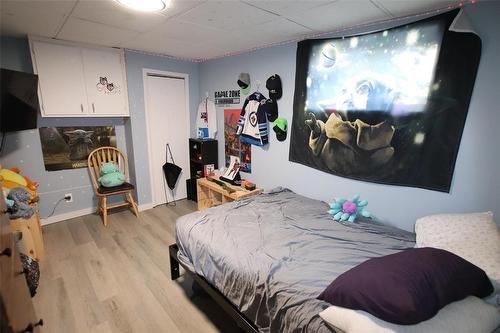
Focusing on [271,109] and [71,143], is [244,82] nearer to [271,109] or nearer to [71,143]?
[271,109]

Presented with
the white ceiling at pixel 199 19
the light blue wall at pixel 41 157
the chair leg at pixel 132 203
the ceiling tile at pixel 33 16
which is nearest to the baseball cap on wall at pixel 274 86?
the white ceiling at pixel 199 19

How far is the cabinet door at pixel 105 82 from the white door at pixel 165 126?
1.18 feet

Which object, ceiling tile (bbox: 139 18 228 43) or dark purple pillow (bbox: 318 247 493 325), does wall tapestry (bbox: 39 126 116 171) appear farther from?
dark purple pillow (bbox: 318 247 493 325)

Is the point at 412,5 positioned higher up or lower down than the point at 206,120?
higher up

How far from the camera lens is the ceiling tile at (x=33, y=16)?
1812 millimetres

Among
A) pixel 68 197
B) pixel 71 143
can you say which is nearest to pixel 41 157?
pixel 71 143

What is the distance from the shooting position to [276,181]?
3156 mm

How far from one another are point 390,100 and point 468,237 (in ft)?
3.68

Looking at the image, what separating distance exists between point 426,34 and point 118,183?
11.8ft

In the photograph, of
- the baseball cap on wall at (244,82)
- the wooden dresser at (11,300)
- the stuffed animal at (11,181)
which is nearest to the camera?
the wooden dresser at (11,300)

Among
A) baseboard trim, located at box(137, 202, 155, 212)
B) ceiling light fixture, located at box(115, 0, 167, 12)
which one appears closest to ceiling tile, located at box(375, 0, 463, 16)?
ceiling light fixture, located at box(115, 0, 167, 12)

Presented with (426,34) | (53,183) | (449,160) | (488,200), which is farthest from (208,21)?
(53,183)

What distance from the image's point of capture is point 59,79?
2895 mm

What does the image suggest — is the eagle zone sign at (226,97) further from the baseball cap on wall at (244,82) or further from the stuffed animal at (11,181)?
the stuffed animal at (11,181)
